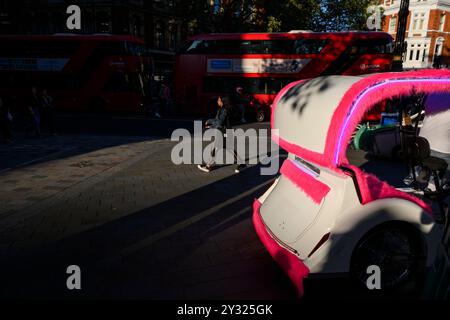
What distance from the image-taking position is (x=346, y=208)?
3.11m

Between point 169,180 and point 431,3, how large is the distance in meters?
53.0

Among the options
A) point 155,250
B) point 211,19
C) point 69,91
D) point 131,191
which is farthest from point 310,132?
point 211,19

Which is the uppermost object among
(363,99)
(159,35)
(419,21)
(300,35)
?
(419,21)

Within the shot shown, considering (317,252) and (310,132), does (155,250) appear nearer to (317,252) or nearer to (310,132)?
(317,252)

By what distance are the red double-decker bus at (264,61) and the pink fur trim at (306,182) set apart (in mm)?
14043

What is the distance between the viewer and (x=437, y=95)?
5.09 metres

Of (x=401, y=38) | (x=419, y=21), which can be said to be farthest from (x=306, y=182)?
(x=419, y=21)

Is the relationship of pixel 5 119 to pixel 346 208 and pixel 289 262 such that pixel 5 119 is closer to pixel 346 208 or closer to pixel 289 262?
pixel 289 262

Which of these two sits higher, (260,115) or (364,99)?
(364,99)

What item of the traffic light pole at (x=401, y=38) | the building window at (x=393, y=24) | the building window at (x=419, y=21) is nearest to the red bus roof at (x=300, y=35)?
the traffic light pole at (x=401, y=38)

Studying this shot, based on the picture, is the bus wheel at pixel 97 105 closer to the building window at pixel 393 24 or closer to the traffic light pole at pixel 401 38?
the traffic light pole at pixel 401 38

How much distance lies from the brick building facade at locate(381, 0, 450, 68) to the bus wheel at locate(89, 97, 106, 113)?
45238 millimetres

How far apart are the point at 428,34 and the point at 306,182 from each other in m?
54.0

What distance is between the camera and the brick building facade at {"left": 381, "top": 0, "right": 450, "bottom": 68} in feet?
150
